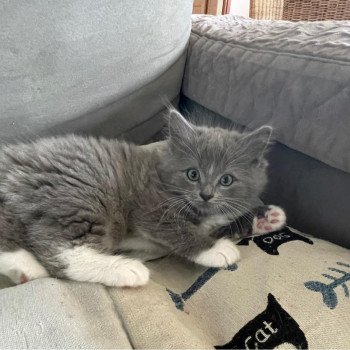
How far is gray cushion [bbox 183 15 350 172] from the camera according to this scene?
3.15 feet

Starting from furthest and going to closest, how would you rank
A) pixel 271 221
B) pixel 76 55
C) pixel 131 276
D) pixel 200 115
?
pixel 200 115 < pixel 76 55 < pixel 271 221 < pixel 131 276

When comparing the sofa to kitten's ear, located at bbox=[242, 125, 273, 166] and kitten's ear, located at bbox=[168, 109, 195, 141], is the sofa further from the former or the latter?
kitten's ear, located at bbox=[168, 109, 195, 141]

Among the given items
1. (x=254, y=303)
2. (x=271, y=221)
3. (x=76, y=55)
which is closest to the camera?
(x=254, y=303)

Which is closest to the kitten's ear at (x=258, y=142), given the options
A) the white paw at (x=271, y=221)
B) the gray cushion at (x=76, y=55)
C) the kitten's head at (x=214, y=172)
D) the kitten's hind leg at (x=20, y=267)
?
the kitten's head at (x=214, y=172)

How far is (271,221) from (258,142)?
0.75 ft

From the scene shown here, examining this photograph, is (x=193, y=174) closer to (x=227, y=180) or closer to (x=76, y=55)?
(x=227, y=180)

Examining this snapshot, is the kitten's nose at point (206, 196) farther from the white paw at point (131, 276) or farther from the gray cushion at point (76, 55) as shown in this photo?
the gray cushion at point (76, 55)

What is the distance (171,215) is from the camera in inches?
42.8

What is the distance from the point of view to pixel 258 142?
1.08 metres

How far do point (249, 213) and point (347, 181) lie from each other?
0.99ft

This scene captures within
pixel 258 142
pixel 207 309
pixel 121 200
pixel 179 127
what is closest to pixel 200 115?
pixel 179 127

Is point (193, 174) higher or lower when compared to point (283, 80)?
lower

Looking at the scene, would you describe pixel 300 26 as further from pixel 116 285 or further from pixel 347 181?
pixel 116 285

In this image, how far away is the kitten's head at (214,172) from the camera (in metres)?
1.11
